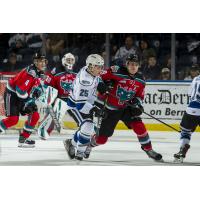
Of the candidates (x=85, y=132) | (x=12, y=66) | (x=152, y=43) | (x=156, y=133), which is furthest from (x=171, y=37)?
(x=85, y=132)

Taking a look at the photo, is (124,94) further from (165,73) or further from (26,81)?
(165,73)

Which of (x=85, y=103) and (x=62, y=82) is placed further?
(x=62, y=82)

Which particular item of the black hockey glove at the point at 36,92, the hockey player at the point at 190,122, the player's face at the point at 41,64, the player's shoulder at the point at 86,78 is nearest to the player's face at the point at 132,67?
the player's shoulder at the point at 86,78

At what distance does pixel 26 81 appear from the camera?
6625 millimetres

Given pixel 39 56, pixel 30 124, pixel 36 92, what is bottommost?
pixel 30 124

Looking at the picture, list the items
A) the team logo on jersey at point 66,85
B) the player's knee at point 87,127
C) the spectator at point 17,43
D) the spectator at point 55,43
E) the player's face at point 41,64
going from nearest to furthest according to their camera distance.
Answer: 1. the player's knee at point 87,127
2. the team logo on jersey at point 66,85
3. the player's face at point 41,64
4. the spectator at point 55,43
5. the spectator at point 17,43

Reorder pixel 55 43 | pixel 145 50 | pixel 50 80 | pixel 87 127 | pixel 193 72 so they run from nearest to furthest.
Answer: pixel 87 127
pixel 50 80
pixel 55 43
pixel 193 72
pixel 145 50

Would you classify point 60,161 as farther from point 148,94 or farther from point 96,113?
point 148,94

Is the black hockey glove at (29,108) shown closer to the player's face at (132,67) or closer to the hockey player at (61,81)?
the hockey player at (61,81)

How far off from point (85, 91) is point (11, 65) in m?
1.65

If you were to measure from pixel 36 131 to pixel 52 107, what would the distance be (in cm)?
40

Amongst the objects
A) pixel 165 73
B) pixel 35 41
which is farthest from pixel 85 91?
pixel 165 73

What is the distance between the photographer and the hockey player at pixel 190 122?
592 centimetres

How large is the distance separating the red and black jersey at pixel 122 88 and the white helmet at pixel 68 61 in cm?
73
